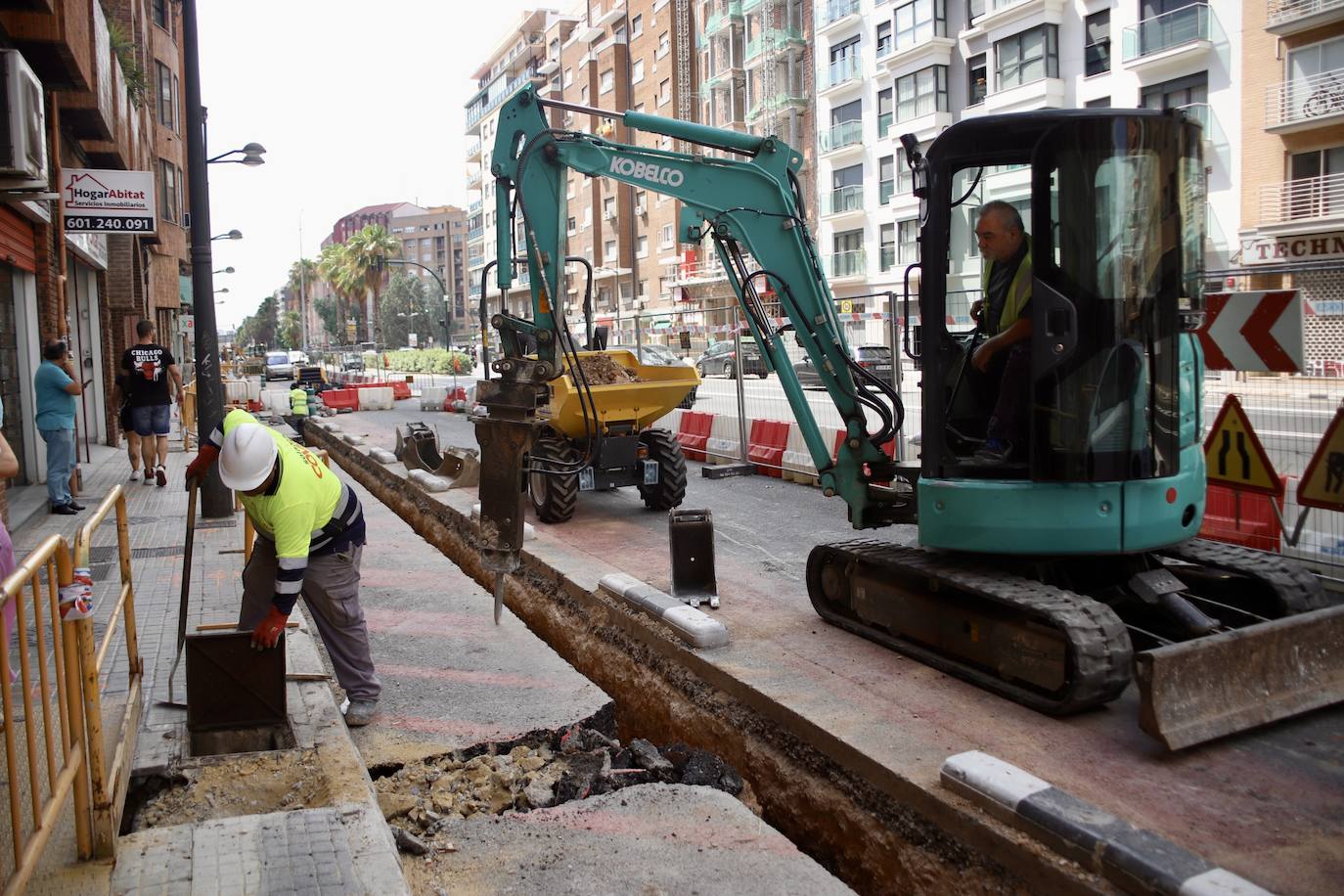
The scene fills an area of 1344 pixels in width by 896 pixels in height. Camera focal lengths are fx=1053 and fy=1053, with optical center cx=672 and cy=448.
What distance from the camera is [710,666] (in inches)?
235

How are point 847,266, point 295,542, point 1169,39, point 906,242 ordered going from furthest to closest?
point 847,266
point 906,242
point 1169,39
point 295,542

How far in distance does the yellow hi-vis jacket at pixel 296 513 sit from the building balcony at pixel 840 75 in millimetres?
41741

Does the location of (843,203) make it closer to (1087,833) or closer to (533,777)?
(533,777)

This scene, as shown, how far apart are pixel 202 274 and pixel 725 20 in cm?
4829

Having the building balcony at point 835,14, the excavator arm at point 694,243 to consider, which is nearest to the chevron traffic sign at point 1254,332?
the excavator arm at point 694,243

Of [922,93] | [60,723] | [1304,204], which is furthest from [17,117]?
[922,93]

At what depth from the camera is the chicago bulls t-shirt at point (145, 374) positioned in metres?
13.0

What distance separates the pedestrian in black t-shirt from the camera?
12992mm

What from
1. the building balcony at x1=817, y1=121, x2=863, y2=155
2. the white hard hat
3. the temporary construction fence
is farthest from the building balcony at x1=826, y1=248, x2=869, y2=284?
the temporary construction fence

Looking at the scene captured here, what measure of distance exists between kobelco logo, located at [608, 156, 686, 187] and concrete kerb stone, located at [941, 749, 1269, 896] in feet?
15.9

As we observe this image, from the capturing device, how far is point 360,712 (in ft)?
18.0

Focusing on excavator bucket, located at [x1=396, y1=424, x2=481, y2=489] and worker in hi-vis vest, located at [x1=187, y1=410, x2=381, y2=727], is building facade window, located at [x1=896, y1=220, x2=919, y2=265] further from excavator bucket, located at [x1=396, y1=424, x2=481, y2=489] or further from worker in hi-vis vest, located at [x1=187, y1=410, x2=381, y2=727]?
worker in hi-vis vest, located at [x1=187, y1=410, x2=381, y2=727]

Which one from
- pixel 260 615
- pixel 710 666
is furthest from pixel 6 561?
pixel 710 666

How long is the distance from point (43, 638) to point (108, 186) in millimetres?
11382
